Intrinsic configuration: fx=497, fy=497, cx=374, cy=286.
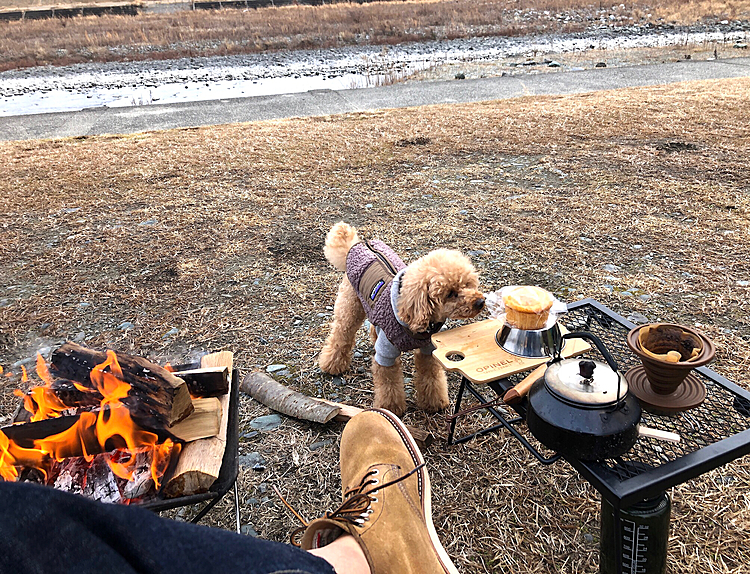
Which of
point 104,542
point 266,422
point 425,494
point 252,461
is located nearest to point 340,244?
point 266,422

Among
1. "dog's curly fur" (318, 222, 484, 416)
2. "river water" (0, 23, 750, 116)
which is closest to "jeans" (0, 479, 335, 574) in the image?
"dog's curly fur" (318, 222, 484, 416)

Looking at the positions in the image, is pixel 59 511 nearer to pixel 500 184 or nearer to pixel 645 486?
pixel 645 486

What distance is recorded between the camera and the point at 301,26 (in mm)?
28062

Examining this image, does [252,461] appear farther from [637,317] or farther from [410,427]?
[637,317]

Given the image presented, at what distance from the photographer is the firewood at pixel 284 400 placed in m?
2.70

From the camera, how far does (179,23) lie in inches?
1205

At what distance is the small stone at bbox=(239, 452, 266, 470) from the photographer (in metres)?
2.53

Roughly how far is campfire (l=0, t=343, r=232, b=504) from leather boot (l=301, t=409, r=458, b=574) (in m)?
0.48

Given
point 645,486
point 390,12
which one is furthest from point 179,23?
point 645,486

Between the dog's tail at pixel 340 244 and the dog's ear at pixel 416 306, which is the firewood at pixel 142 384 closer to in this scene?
the dog's ear at pixel 416 306

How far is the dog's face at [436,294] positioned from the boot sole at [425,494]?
533 mm

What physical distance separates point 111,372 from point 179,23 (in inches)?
1381

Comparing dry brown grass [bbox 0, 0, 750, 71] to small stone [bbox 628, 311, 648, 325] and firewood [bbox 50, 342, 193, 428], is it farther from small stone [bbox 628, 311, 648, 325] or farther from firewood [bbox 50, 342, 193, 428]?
firewood [bbox 50, 342, 193, 428]

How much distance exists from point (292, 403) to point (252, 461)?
0.38 metres
